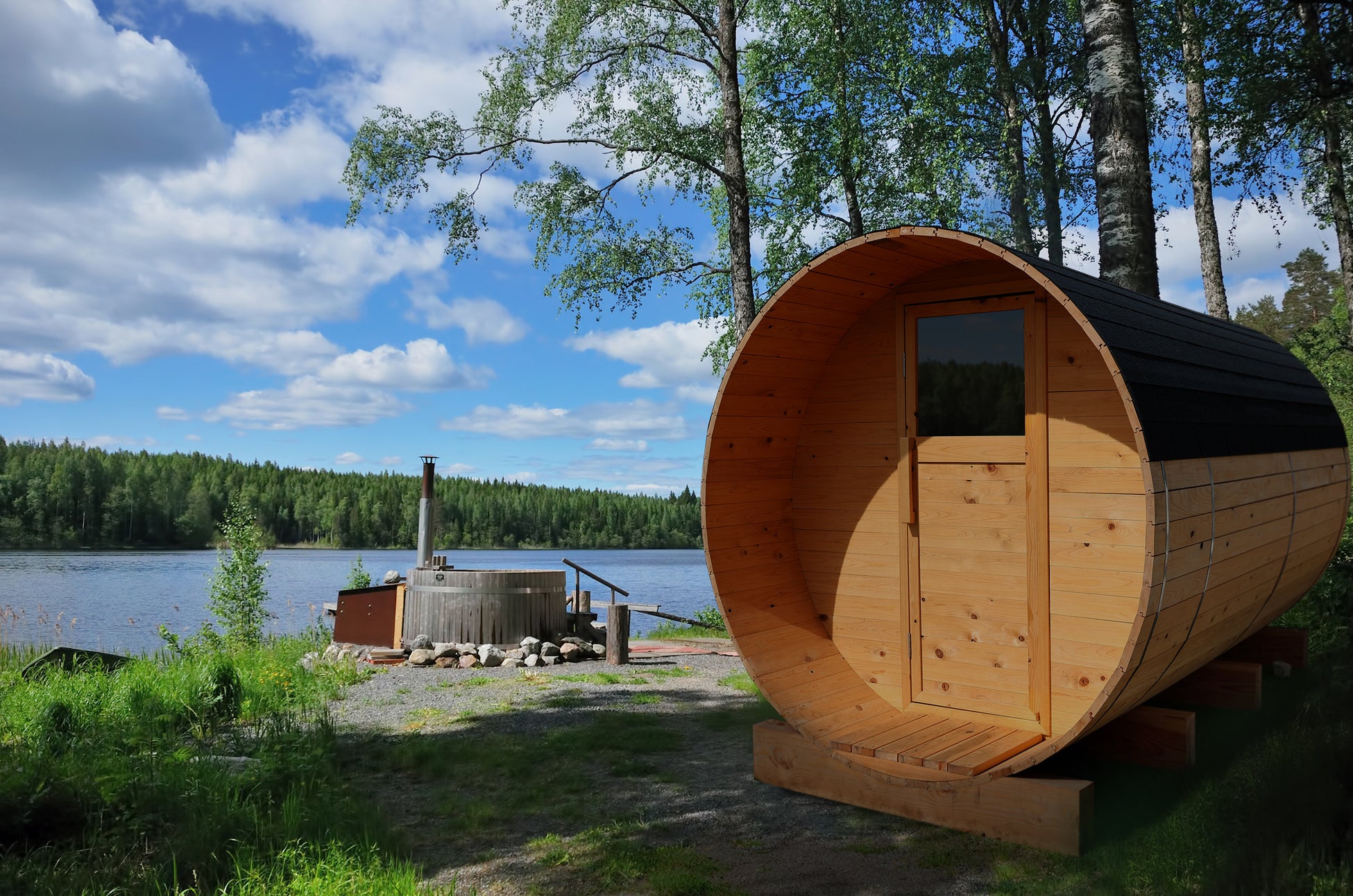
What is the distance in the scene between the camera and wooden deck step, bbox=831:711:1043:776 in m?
4.60

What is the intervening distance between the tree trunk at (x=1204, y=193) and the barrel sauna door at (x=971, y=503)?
366 inches

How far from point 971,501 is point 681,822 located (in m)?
2.44

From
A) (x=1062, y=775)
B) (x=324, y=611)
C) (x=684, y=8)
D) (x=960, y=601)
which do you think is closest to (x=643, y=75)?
(x=684, y=8)

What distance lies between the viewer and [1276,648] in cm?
819

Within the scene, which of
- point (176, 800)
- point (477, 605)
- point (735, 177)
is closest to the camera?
point (176, 800)

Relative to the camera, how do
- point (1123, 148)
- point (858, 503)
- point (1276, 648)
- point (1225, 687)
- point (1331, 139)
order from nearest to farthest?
point (858, 503)
point (1225, 687)
point (1123, 148)
point (1276, 648)
point (1331, 139)

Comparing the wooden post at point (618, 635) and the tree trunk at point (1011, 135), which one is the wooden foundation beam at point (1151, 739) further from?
the tree trunk at point (1011, 135)

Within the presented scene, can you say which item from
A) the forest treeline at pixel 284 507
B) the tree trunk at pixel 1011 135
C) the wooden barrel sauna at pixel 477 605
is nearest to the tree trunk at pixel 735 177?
the wooden barrel sauna at pixel 477 605

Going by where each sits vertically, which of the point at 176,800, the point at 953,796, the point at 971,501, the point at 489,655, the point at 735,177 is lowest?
the point at 489,655

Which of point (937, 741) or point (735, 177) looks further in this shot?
point (735, 177)

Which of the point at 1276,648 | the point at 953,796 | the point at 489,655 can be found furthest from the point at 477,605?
the point at 1276,648

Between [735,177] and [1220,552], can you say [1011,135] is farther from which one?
[1220,552]

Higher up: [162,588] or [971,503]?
[971,503]

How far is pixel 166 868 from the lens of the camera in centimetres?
423
